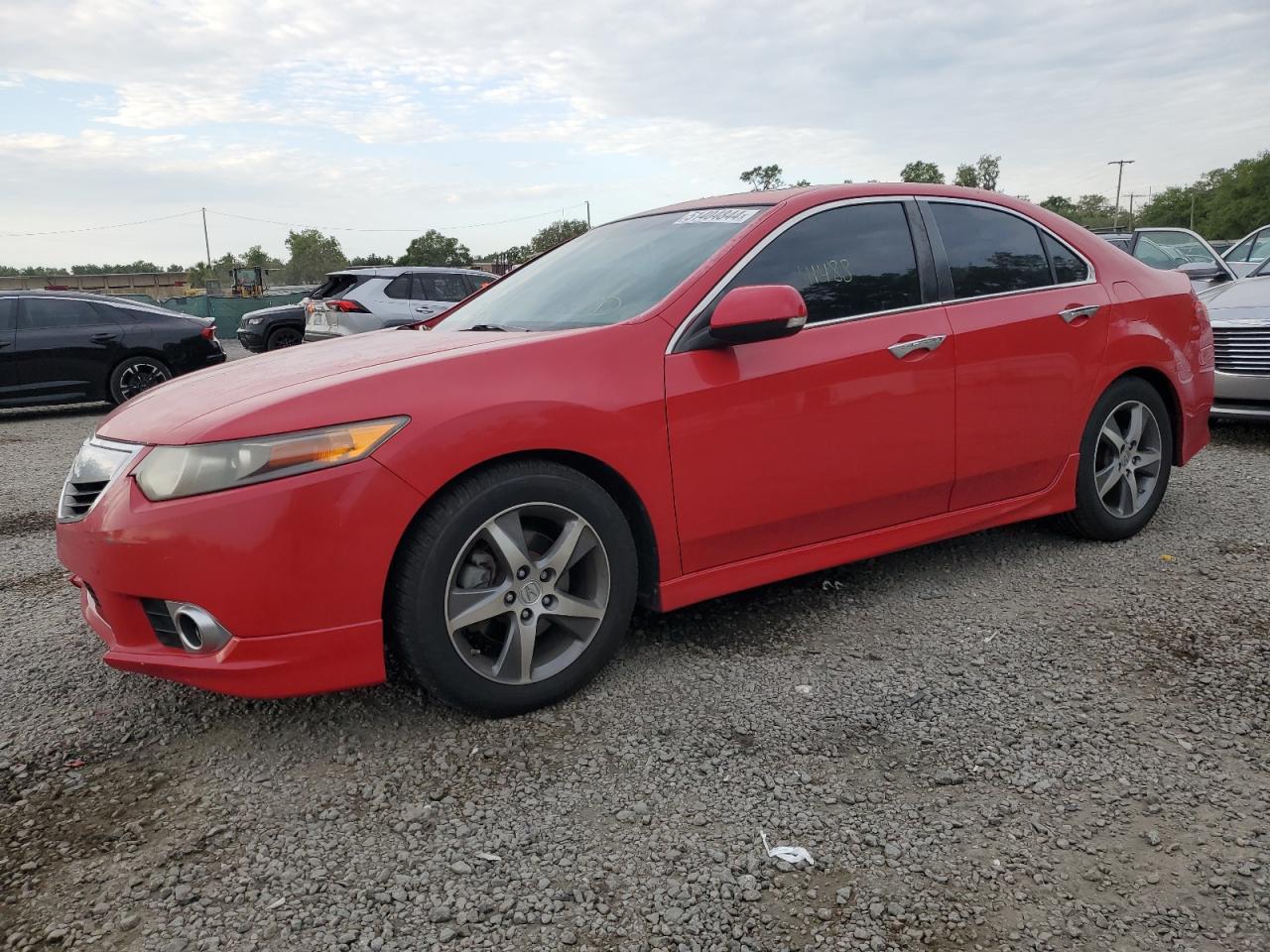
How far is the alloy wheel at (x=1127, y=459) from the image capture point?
14.1 ft

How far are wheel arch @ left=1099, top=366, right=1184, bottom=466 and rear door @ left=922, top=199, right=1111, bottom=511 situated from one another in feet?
1.17

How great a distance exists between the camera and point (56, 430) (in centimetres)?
991

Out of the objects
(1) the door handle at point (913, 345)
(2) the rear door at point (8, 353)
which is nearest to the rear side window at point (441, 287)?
(2) the rear door at point (8, 353)

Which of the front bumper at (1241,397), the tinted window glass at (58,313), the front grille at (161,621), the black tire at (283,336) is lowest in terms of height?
the front bumper at (1241,397)

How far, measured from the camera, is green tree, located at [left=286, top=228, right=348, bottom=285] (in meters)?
107

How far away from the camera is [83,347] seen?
415 inches

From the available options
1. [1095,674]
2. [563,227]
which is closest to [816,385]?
[1095,674]

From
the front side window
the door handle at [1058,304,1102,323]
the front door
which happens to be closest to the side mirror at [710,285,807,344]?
the front door

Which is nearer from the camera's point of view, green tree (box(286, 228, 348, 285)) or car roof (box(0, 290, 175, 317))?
car roof (box(0, 290, 175, 317))

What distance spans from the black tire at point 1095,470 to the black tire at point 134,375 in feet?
32.2

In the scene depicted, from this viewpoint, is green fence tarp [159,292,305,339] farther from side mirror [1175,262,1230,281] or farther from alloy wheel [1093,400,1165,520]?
alloy wheel [1093,400,1165,520]

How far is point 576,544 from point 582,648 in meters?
0.34

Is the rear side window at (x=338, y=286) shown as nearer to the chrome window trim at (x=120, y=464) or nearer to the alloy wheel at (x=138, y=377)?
the alloy wheel at (x=138, y=377)

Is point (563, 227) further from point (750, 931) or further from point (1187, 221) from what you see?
point (750, 931)
